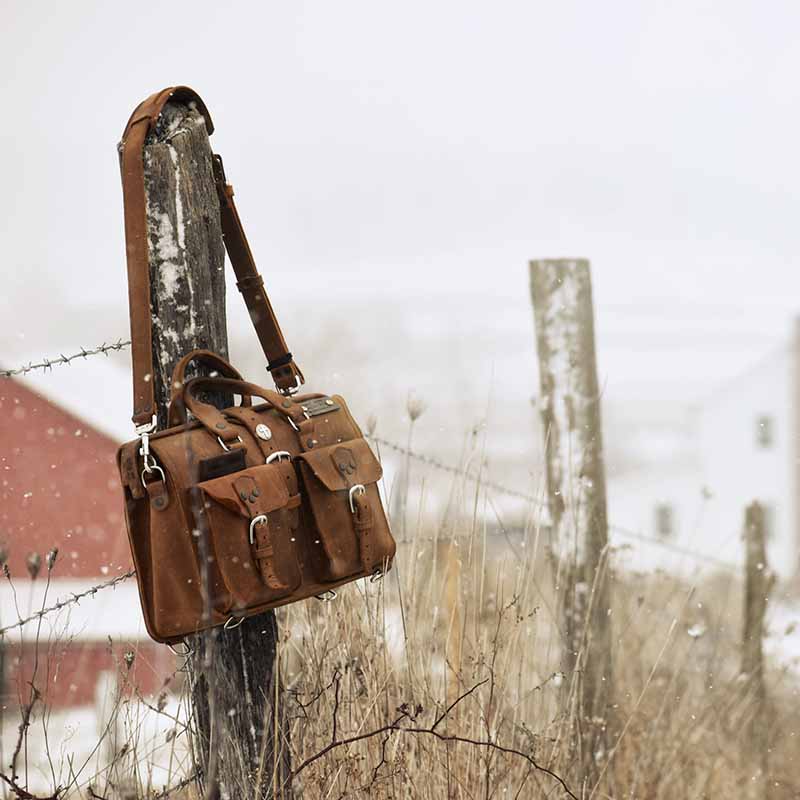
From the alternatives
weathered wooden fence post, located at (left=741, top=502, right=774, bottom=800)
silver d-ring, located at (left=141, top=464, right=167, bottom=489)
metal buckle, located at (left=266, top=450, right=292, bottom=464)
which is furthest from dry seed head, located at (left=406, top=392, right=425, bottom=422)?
weathered wooden fence post, located at (left=741, top=502, right=774, bottom=800)

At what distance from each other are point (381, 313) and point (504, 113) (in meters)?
63.9

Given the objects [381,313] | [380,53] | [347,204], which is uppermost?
[380,53]

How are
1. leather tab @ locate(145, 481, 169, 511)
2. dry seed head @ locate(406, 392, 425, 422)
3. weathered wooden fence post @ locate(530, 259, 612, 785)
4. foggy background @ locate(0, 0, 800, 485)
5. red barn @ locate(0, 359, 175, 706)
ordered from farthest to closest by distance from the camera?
foggy background @ locate(0, 0, 800, 485) → red barn @ locate(0, 359, 175, 706) → weathered wooden fence post @ locate(530, 259, 612, 785) → dry seed head @ locate(406, 392, 425, 422) → leather tab @ locate(145, 481, 169, 511)

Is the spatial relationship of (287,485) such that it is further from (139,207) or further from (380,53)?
(380,53)

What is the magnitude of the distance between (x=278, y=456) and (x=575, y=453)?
1910 mm

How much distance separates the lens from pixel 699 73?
16912 cm

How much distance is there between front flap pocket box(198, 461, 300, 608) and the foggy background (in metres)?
95.4

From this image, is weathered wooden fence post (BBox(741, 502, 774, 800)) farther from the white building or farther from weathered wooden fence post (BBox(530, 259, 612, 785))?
the white building

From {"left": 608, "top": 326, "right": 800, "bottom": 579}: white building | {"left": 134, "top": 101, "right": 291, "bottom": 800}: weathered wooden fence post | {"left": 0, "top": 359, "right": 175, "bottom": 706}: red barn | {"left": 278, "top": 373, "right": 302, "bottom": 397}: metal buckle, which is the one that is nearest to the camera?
{"left": 134, "top": 101, "right": 291, "bottom": 800}: weathered wooden fence post

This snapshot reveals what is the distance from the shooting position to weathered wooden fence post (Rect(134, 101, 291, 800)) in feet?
7.06

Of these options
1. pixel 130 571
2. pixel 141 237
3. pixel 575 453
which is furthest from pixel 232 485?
pixel 575 453

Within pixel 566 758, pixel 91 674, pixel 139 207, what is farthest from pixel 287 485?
pixel 91 674

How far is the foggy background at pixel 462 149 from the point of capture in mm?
123312

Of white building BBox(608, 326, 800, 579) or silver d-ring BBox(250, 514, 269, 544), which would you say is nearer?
silver d-ring BBox(250, 514, 269, 544)
